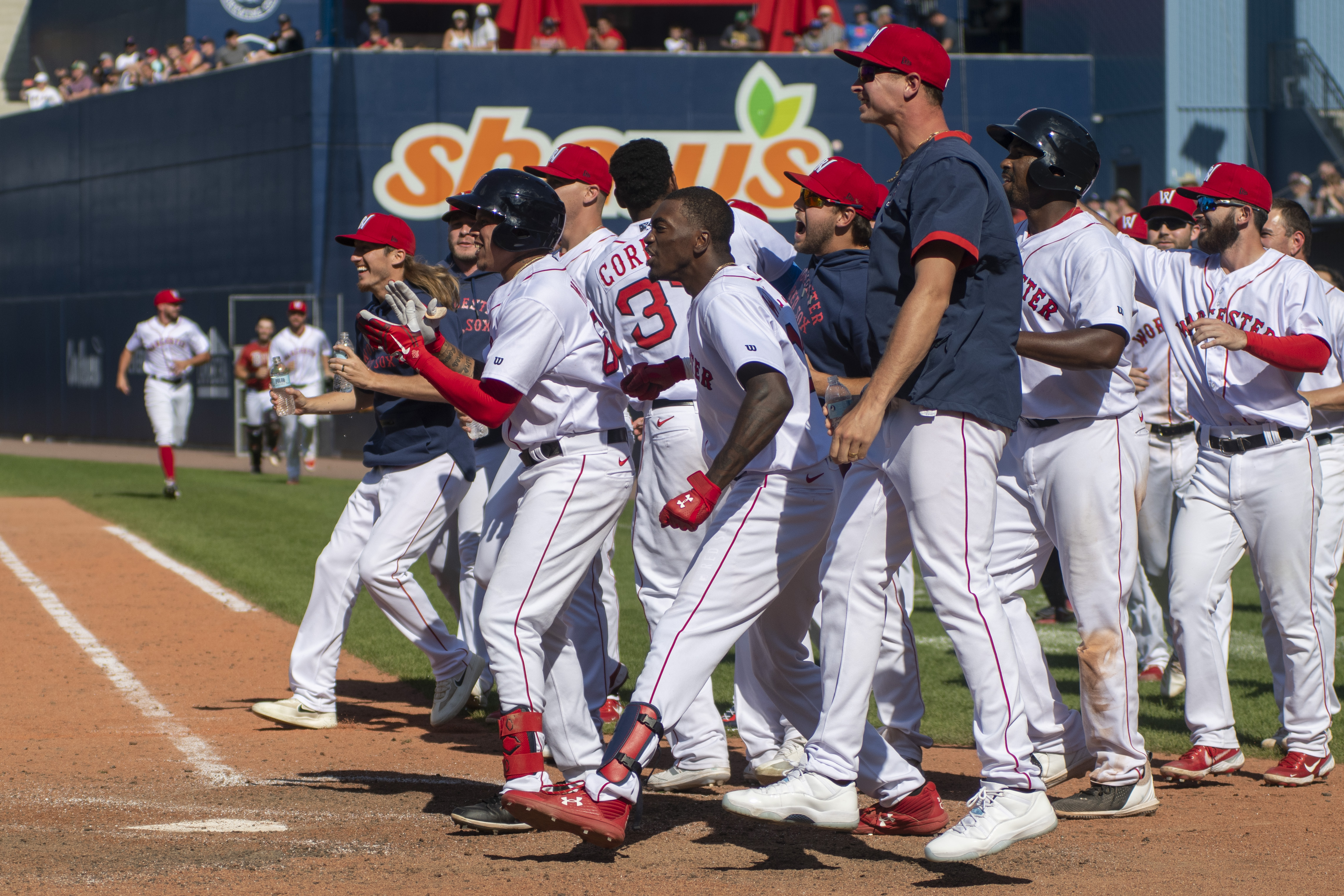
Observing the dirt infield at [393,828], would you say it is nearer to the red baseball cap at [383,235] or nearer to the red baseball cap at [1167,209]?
the red baseball cap at [383,235]

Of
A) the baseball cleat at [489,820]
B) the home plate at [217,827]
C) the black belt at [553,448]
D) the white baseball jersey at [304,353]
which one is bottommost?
the home plate at [217,827]

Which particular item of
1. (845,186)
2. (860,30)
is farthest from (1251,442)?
(860,30)

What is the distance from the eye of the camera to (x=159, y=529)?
1506 cm

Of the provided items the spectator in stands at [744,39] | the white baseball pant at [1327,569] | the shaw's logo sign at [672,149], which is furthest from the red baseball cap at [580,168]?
the spectator in stands at [744,39]

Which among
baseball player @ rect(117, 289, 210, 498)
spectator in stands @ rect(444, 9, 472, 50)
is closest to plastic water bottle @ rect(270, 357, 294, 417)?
baseball player @ rect(117, 289, 210, 498)

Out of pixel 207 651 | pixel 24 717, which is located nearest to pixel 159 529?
pixel 207 651

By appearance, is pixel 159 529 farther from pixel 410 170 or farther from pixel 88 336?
pixel 88 336

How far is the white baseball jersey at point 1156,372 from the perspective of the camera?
766 centimetres

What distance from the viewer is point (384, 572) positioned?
6781 millimetres

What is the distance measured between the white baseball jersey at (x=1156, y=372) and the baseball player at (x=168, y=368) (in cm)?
1307

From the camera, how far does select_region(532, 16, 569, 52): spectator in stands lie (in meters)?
25.3

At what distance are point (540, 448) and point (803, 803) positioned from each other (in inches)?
63.5

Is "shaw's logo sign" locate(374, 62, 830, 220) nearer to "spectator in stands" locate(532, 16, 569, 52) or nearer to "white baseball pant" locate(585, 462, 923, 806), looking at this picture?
"spectator in stands" locate(532, 16, 569, 52)

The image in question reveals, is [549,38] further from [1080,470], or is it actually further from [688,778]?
[1080,470]
